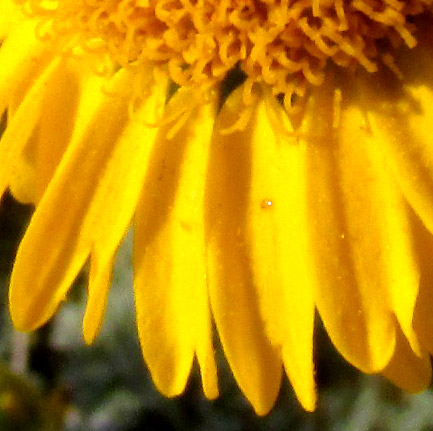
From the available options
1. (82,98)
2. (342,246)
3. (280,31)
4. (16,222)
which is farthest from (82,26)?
(16,222)

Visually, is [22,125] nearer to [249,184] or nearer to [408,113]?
[249,184]

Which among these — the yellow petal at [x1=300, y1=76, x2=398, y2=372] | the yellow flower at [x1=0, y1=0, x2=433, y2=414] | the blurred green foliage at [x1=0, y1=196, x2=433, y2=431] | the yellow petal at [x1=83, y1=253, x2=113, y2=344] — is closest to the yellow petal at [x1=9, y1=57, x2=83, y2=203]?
the yellow flower at [x1=0, y1=0, x2=433, y2=414]

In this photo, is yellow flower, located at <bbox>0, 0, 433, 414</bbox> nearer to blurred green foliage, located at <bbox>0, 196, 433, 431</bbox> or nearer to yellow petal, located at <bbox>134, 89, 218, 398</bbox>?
yellow petal, located at <bbox>134, 89, 218, 398</bbox>

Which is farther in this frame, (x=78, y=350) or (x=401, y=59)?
(x=78, y=350)

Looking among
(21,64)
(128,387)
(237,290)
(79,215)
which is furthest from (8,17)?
(128,387)

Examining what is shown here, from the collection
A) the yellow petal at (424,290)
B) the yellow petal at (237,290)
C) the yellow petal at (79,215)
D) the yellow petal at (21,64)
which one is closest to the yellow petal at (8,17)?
the yellow petal at (21,64)

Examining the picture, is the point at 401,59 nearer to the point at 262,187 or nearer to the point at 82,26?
the point at 262,187
